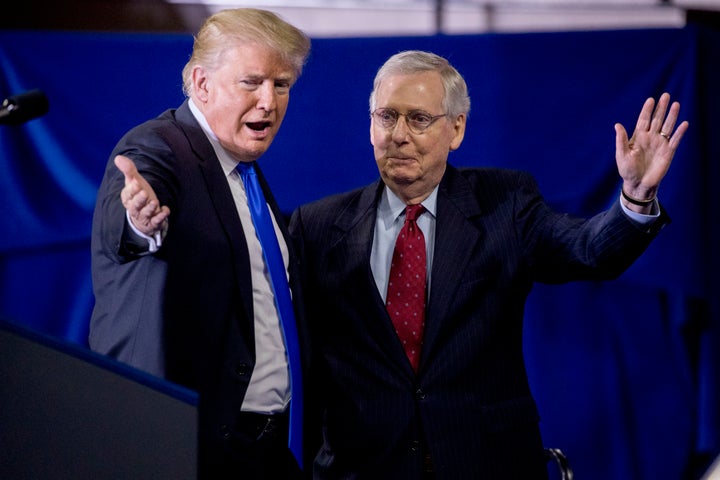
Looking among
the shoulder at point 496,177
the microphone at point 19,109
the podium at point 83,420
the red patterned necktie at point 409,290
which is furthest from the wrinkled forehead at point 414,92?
the podium at point 83,420

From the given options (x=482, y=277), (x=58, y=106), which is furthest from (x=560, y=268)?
(x=58, y=106)

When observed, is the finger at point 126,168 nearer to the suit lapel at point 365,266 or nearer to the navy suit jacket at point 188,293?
the navy suit jacket at point 188,293

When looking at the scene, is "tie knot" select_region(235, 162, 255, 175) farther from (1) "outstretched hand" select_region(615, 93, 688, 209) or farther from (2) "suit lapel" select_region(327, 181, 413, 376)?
(1) "outstretched hand" select_region(615, 93, 688, 209)

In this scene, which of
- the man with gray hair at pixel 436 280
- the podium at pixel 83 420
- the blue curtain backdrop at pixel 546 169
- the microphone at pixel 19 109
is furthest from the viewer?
the blue curtain backdrop at pixel 546 169

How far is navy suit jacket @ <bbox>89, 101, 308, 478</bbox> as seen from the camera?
72.0 inches

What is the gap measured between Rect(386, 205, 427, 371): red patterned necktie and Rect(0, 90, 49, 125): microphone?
858 millimetres

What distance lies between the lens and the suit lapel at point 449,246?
2096 mm

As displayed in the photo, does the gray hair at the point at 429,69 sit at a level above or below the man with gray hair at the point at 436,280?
above

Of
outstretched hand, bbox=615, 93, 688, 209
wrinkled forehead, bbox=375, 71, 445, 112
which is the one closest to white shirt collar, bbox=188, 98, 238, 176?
wrinkled forehead, bbox=375, 71, 445, 112

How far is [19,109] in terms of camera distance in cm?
154

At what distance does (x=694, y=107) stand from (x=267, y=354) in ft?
6.35

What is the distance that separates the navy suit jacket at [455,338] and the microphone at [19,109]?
2.61 feet

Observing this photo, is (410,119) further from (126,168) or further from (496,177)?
(126,168)

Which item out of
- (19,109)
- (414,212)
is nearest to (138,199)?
(19,109)
